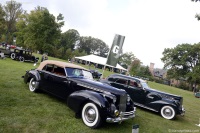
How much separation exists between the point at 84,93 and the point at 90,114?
679 mm

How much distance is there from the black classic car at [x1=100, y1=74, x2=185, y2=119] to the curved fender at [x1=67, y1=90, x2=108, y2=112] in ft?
13.5

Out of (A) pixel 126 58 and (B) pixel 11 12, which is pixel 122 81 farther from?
(A) pixel 126 58

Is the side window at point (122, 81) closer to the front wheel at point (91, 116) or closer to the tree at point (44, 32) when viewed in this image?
the front wheel at point (91, 116)

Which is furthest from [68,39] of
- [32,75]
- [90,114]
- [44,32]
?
[90,114]

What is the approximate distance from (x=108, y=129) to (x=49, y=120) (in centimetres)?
176

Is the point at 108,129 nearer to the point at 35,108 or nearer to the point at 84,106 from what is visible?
the point at 84,106

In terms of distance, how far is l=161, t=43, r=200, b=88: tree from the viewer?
1978 inches

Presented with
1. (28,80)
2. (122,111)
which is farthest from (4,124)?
(28,80)

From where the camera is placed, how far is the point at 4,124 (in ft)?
13.9

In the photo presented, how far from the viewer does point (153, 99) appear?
28.0 feet

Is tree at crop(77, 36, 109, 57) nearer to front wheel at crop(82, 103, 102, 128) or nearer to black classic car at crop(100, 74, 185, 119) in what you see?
black classic car at crop(100, 74, 185, 119)

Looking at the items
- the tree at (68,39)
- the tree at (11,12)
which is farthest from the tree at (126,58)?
the tree at (11,12)

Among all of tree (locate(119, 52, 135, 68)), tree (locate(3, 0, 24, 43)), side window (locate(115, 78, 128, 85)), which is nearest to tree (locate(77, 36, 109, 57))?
tree (locate(119, 52, 135, 68))

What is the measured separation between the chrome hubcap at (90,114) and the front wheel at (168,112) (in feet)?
14.8
